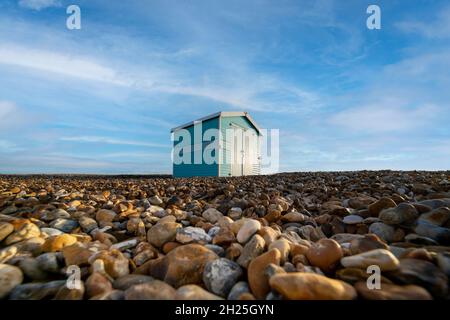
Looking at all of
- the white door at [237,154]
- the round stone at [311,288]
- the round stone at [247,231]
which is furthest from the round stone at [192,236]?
the white door at [237,154]

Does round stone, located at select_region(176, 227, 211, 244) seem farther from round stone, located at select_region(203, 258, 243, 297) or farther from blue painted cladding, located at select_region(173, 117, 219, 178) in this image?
blue painted cladding, located at select_region(173, 117, 219, 178)

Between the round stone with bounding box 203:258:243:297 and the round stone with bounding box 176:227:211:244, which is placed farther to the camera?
the round stone with bounding box 176:227:211:244

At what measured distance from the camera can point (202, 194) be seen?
4.79 m

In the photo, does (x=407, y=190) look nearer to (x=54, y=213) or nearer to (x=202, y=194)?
(x=202, y=194)

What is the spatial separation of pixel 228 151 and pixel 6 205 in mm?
11690

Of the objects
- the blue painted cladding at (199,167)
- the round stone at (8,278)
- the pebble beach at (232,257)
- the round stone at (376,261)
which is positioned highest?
the blue painted cladding at (199,167)

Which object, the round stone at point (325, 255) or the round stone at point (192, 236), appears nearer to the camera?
the round stone at point (325, 255)

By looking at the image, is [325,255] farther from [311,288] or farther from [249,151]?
[249,151]

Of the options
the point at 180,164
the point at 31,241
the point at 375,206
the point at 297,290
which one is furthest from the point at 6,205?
the point at 180,164

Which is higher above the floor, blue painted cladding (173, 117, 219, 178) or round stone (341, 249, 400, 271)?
blue painted cladding (173, 117, 219, 178)

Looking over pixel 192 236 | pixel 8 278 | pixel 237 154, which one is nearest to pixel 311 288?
pixel 192 236

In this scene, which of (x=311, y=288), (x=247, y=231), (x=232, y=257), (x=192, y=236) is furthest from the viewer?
(x=192, y=236)

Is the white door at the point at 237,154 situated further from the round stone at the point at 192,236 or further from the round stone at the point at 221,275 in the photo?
the round stone at the point at 221,275

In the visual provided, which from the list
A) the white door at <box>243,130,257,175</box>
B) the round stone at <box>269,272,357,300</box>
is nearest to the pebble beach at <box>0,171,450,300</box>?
the round stone at <box>269,272,357,300</box>
